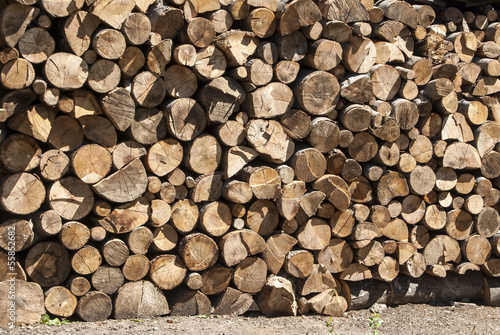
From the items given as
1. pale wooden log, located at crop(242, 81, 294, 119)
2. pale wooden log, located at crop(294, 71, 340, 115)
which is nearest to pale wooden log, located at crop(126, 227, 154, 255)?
pale wooden log, located at crop(242, 81, 294, 119)

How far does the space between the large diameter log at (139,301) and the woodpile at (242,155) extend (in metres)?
0.01

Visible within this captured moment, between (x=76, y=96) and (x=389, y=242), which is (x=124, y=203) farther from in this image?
(x=389, y=242)

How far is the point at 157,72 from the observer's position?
374 cm

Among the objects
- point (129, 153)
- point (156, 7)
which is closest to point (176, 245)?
point (129, 153)

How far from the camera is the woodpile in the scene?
11.4 ft

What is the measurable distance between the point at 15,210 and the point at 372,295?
3.12 metres

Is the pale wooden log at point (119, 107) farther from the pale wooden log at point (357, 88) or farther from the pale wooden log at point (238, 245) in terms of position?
the pale wooden log at point (357, 88)

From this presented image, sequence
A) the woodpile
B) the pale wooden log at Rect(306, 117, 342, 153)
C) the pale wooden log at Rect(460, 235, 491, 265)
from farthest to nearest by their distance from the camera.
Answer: the pale wooden log at Rect(460, 235, 491, 265) < the pale wooden log at Rect(306, 117, 342, 153) < the woodpile

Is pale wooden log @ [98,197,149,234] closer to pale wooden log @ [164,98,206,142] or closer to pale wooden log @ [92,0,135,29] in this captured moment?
pale wooden log @ [164,98,206,142]

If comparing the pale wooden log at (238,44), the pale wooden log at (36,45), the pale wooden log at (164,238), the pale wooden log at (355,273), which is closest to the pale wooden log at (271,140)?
the pale wooden log at (238,44)

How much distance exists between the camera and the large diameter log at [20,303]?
11.4 ft

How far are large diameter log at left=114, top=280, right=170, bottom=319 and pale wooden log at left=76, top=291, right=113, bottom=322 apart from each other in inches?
2.8

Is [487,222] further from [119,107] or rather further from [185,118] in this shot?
[119,107]

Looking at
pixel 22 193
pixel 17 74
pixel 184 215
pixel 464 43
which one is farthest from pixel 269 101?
pixel 464 43
